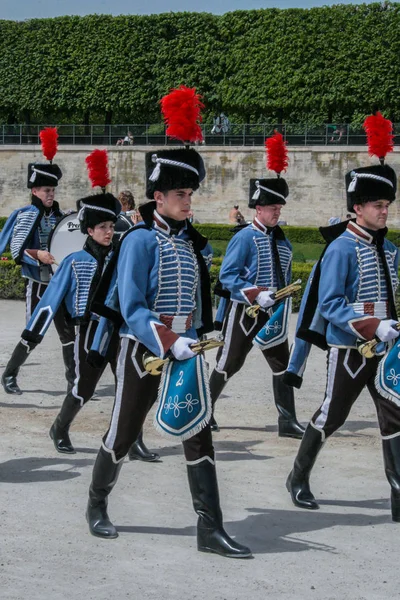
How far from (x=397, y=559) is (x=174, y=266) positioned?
1.63 metres

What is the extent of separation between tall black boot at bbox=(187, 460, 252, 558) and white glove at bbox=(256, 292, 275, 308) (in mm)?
2443

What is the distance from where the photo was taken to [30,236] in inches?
368

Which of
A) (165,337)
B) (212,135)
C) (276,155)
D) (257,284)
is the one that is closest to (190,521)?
(165,337)

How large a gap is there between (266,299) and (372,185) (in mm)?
1797

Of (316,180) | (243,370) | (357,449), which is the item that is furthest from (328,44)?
(357,449)

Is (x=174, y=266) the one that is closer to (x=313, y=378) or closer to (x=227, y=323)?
(x=227, y=323)

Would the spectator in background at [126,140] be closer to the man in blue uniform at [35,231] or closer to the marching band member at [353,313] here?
the man in blue uniform at [35,231]

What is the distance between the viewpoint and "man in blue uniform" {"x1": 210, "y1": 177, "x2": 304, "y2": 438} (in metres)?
7.65

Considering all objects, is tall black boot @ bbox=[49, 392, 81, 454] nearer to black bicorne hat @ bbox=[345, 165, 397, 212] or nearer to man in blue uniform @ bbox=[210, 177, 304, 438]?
man in blue uniform @ bbox=[210, 177, 304, 438]

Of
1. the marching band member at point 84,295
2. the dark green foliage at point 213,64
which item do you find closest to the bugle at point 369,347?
the marching band member at point 84,295

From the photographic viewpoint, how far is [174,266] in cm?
517

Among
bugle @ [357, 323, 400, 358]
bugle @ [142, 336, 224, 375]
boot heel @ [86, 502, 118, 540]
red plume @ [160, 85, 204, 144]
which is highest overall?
red plume @ [160, 85, 204, 144]

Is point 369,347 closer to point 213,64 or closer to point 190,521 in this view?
point 190,521

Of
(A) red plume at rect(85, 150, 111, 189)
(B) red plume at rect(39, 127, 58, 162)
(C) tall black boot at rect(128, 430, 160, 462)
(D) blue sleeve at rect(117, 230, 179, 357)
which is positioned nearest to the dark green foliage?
(B) red plume at rect(39, 127, 58, 162)
